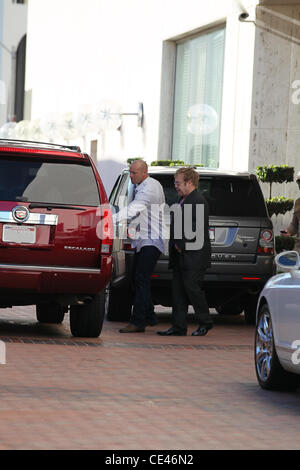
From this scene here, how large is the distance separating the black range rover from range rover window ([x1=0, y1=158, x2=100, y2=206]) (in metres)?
1.97

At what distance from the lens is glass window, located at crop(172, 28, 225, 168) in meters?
23.2

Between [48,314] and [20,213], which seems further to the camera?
[48,314]

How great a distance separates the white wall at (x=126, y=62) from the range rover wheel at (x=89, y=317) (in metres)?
9.35

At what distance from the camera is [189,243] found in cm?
1194

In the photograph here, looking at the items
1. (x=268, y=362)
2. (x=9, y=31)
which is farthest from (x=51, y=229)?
(x=9, y=31)

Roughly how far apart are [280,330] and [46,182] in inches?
138

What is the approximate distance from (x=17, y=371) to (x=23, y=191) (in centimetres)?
234

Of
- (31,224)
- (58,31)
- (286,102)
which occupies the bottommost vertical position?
(31,224)

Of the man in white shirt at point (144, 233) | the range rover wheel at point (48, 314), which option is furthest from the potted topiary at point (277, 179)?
the man in white shirt at point (144, 233)

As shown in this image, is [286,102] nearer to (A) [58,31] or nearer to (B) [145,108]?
(B) [145,108]

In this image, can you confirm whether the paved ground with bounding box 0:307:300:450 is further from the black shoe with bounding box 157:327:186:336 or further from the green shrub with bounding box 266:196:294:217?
the green shrub with bounding box 266:196:294:217

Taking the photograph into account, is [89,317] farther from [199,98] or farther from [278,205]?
[199,98]

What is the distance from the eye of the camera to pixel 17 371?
9125 millimetres
